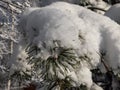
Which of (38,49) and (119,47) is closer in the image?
(38,49)

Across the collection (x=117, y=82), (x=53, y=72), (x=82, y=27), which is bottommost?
(x=117, y=82)

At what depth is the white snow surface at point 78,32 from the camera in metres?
0.94

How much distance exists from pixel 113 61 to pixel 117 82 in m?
0.23

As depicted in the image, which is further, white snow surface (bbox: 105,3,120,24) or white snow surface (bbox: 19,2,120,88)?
white snow surface (bbox: 105,3,120,24)

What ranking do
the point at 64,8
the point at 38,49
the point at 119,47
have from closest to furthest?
the point at 38,49, the point at 119,47, the point at 64,8

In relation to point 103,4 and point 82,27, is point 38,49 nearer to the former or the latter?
point 82,27

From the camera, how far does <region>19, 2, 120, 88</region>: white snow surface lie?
940mm

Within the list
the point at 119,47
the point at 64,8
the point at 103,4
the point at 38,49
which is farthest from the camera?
the point at 103,4

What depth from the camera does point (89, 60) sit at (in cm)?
101

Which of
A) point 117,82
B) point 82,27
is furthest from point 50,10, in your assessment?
point 117,82

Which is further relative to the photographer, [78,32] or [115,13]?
[115,13]

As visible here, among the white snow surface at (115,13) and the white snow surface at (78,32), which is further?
the white snow surface at (115,13)

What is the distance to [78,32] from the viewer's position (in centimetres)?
97

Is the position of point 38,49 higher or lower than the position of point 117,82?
higher
